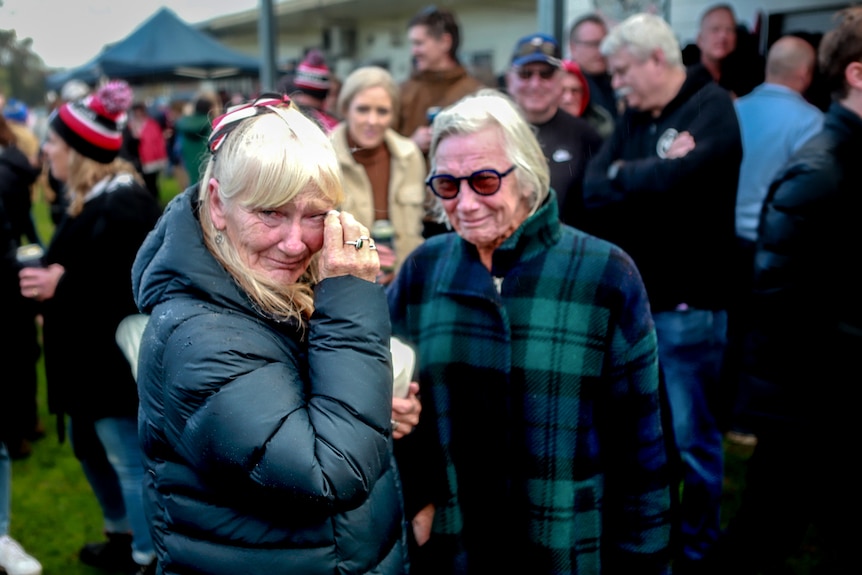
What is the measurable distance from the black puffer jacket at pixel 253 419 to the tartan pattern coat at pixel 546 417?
0.52 meters

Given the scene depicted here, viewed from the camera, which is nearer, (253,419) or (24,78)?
(253,419)

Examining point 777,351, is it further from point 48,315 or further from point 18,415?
point 18,415

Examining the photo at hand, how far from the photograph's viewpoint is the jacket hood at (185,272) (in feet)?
4.97

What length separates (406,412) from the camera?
76.2 inches

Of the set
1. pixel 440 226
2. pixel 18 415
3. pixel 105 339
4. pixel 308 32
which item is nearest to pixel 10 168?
pixel 18 415

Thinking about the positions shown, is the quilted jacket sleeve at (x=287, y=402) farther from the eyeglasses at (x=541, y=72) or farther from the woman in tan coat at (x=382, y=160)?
the eyeglasses at (x=541, y=72)

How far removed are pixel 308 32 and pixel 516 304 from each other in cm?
2364

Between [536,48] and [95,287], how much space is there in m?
2.62

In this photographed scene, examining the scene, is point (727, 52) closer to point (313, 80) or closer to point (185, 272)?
point (313, 80)

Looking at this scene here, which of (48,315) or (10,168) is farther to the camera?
(10,168)

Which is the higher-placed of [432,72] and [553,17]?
[553,17]

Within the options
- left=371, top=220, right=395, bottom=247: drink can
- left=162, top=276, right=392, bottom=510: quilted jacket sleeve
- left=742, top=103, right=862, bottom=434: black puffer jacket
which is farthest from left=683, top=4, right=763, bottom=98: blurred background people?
left=162, top=276, right=392, bottom=510: quilted jacket sleeve

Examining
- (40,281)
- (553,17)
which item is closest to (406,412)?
(40,281)

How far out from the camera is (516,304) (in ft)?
6.75
